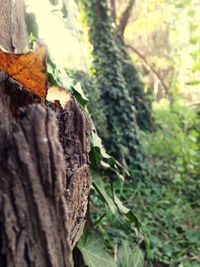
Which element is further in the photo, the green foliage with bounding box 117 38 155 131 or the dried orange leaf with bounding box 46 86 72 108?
the green foliage with bounding box 117 38 155 131

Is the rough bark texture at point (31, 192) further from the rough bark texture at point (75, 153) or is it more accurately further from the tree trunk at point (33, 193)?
the rough bark texture at point (75, 153)

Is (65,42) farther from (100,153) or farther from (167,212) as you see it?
(167,212)

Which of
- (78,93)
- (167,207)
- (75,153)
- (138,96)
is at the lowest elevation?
(167,207)

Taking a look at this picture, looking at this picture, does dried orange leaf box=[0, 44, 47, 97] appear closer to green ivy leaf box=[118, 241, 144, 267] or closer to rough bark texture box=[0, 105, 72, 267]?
rough bark texture box=[0, 105, 72, 267]

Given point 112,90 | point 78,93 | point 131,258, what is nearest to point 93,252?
point 131,258

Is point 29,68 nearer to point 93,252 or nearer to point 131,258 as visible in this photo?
point 93,252

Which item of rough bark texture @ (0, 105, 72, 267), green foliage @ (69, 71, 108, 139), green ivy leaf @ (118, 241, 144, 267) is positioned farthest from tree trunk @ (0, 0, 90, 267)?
green foliage @ (69, 71, 108, 139)

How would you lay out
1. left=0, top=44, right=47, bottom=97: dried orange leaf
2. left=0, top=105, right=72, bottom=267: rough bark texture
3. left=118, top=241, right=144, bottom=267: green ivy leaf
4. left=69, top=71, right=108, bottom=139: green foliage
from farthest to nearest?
left=69, top=71, right=108, bottom=139: green foliage < left=118, top=241, right=144, bottom=267: green ivy leaf < left=0, top=44, right=47, bottom=97: dried orange leaf < left=0, top=105, right=72, bottom=267: rough bark texture
